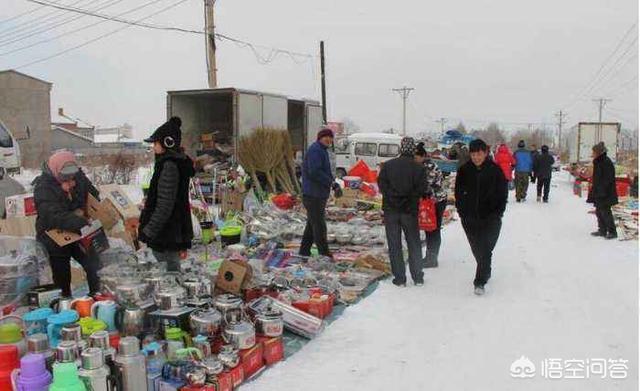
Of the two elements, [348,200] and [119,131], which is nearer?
[348,200]

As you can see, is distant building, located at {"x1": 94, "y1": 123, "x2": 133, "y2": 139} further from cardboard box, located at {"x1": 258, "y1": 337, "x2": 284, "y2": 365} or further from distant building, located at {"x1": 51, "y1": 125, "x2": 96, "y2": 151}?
cardboard box, located at {"x1": 258, "y1": 337, "x2": 284, "y2": 365}

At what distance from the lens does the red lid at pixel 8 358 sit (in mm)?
3299

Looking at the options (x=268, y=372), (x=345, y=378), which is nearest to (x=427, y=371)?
(x=345, y=378)

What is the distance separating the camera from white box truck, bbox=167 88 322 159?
479 inches

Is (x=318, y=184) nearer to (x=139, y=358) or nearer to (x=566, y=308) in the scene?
(x=566, y=308)

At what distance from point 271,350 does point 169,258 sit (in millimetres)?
1366

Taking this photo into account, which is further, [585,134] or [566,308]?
[585,134]

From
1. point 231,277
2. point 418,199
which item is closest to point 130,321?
point 231,277

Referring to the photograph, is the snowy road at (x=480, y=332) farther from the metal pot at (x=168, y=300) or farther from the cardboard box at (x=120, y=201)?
the cardboard box at (x=120, y=201)

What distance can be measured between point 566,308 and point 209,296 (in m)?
3.52

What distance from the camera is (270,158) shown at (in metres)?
13.0

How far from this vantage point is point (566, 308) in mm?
5570

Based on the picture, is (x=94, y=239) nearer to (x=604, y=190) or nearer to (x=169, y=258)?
(x=169, y=258)

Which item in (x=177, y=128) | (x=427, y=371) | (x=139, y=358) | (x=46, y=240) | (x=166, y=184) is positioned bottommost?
(x=427, y=371)
